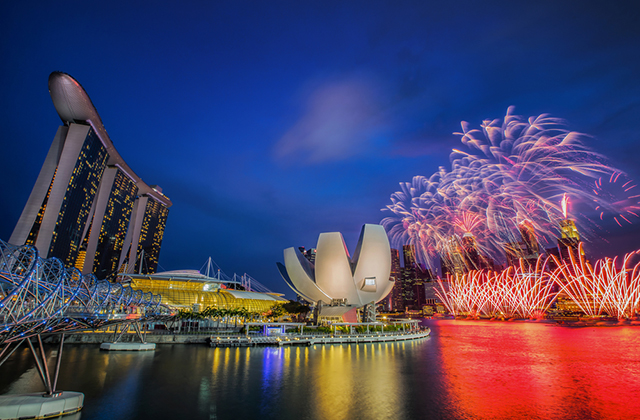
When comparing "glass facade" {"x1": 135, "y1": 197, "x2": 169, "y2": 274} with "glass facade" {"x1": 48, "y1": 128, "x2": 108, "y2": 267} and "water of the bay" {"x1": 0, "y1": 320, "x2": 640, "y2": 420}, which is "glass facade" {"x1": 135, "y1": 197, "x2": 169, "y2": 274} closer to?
"glass facade" {"x1": 48, "y1": 128, "x2": 108, "y2": 267}

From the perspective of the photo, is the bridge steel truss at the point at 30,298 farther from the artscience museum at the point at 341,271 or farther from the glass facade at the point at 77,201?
the glass facade at the point at 77,201

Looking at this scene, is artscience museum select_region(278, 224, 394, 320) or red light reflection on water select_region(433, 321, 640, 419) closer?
red light reflection on water select_region(433, 321, 640, 419)

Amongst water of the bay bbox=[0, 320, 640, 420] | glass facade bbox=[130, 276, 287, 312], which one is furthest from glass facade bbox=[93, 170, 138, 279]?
water of the bay bbox=[0, 320, 640, 420]

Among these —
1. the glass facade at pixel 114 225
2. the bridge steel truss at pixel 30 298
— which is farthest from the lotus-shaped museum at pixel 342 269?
the glass facade at pixel 114 225

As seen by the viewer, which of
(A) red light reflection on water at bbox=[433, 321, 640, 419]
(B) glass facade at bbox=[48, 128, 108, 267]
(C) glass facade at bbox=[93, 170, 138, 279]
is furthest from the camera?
(C) glass facade at bbox=[93, 170, 138, 279]

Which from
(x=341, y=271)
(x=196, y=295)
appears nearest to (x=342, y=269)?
(x=341, y=271)

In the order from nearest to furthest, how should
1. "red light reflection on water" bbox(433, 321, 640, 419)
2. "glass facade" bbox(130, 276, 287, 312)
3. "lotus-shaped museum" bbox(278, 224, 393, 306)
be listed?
1. "red light reflection on water" bbox(433, 321, 640, 419)
2. "lotus-shaped museum" bbox(278, 224, 393, 306)
3. "glass facade" bbox(130, 276, 287, 312)

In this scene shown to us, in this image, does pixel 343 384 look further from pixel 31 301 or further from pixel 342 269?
pixel 342 269
